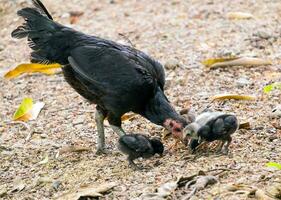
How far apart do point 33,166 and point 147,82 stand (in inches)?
41.2

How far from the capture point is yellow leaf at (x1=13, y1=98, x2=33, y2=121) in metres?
6.23

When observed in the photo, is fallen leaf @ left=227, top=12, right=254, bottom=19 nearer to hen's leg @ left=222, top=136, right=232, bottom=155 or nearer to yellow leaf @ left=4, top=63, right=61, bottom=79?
yellow leaf @ left=4, top=63, right=61, bottom=79

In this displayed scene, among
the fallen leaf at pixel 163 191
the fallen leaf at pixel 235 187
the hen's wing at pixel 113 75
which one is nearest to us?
the fallen leaf at pixel 235 187

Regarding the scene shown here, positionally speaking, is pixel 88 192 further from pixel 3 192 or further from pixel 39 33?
pixel 39 33

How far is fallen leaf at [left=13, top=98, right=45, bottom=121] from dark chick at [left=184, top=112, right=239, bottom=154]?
1.79 m

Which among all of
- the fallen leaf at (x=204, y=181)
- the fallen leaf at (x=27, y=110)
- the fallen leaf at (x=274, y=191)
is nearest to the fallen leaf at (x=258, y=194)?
the fallen leaf at (x=274, y=191)

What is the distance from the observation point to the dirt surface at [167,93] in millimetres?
4733

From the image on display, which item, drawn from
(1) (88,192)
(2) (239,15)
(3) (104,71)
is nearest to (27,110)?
(3) (104,71)

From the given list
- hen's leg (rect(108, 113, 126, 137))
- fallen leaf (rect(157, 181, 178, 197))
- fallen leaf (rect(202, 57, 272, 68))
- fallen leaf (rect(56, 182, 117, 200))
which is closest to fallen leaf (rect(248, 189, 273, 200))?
fallen leaf (rect(157, 181, 178, 197))

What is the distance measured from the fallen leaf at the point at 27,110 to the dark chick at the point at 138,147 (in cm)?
149

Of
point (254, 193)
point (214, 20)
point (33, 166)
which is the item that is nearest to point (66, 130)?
point (33, 166)

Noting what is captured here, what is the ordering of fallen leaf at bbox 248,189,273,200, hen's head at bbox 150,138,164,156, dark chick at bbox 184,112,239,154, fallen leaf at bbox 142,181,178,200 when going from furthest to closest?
hen's head at bbox 150,138,164,156 → dark chick at bbox 184,112,239,154 → fallen leaf at bbox 142,181,178,200 → fallen leaf at bbox 248,189,273,200

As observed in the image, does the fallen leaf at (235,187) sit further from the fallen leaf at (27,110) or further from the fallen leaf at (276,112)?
the fallen leaf at (27,110)

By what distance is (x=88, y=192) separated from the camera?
178 inches
